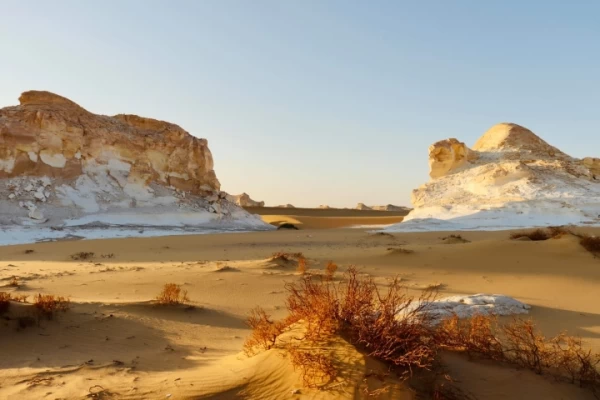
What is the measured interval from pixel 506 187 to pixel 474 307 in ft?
68.3

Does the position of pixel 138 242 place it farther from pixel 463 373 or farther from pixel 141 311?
pixel 463 373

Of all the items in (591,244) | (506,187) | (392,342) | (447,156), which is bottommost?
(392,342)

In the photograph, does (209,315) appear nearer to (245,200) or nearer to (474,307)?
(474,307)

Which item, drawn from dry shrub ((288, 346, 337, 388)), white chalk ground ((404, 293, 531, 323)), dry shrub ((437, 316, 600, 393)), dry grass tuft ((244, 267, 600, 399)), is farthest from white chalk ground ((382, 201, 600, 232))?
dry shrub ((288, 346, 337, 388))

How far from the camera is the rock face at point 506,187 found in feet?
72.5

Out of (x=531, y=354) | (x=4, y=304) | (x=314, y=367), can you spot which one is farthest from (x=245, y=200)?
(x=314, y=367)

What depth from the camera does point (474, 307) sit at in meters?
5.75

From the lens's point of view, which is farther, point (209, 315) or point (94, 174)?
point (94, 174)

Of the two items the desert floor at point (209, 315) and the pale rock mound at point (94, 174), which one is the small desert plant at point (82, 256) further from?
the pale rock mound at point (94, 174)

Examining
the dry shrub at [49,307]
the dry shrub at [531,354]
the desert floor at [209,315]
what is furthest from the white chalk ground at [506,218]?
the dry shrub at [49,307]

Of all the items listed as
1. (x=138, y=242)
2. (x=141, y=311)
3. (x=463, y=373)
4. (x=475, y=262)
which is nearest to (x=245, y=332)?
(x=141, y=311)

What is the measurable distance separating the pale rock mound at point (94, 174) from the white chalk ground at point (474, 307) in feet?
50.9

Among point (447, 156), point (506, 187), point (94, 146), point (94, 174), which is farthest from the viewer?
point (447, 156)

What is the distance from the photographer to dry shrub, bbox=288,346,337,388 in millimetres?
3168
